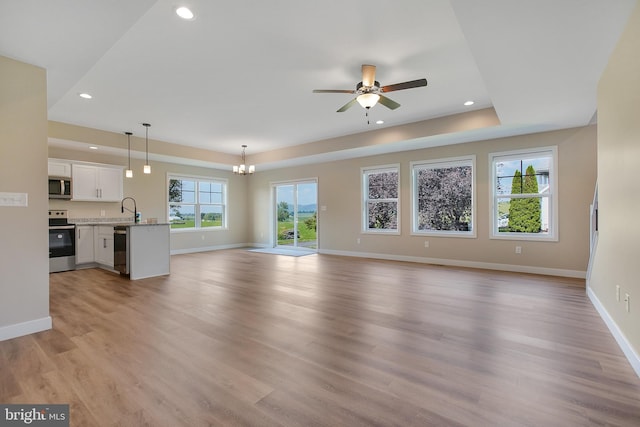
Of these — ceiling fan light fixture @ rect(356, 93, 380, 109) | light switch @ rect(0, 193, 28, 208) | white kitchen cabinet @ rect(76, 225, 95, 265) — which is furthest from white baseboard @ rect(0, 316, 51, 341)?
ceiling fan light fixture @ rect(356, 93, 380, 109)

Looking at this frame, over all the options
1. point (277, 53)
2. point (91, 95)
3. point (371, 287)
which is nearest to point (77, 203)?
point (91, 95)

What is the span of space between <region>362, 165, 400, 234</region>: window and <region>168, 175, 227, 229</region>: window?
4559 millimetres

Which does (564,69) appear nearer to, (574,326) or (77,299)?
(574,326)

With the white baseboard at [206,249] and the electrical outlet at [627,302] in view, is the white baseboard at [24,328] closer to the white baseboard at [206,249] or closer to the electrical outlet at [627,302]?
the electrical outlet at [627,302]

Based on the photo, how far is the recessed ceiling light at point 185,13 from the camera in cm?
244

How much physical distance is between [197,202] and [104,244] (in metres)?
3.08

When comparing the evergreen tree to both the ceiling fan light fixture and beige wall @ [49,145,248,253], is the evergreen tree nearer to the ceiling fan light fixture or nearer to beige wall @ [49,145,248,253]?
the ceiling fan light fixture

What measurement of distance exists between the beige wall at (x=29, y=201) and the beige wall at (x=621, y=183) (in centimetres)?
488

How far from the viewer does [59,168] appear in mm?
5816

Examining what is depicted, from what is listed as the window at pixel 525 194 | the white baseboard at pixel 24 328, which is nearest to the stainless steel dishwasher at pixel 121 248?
the white baseboard at pixel 24 328

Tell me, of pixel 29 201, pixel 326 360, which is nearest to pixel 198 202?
pixel 29 201

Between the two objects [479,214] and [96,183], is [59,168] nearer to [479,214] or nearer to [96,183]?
[96,183]

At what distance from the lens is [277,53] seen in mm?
3158

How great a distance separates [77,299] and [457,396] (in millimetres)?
4399
